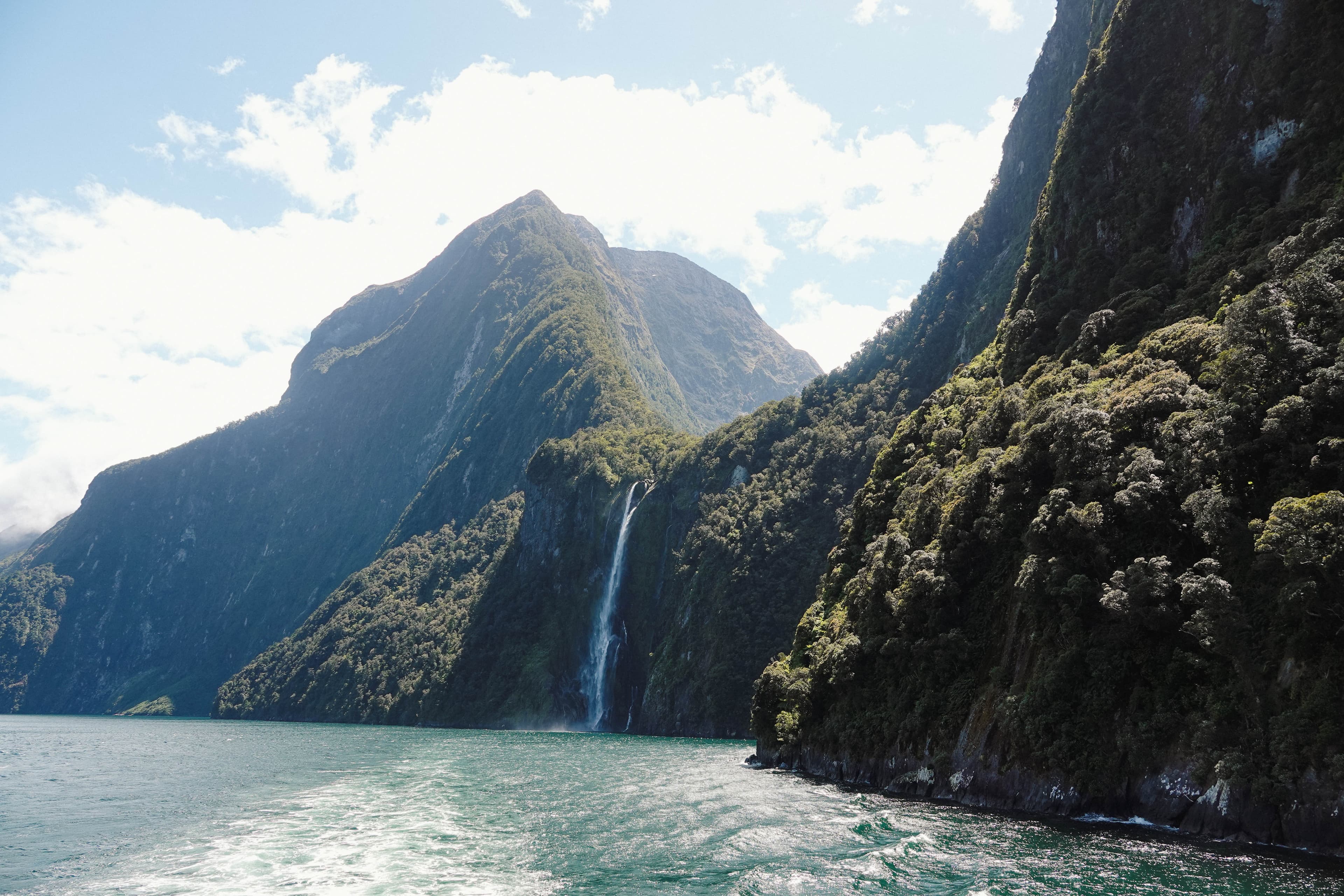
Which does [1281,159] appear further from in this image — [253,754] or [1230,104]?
[253,754]

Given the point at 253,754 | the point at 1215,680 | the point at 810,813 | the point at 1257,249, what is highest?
the point at 1257,249

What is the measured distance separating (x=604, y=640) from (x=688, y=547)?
21390 millimetres

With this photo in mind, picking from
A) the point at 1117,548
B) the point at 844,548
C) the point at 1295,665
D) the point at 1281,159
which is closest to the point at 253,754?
the point at 844,548

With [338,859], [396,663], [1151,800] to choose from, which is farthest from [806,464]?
[338,859]

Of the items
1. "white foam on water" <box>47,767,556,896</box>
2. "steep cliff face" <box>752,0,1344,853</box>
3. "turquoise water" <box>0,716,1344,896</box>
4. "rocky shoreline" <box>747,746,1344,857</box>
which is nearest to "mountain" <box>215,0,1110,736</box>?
"steep cliff face" <box>752,0,1344,853</box>

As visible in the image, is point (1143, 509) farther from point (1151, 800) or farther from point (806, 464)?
point (806, 464)

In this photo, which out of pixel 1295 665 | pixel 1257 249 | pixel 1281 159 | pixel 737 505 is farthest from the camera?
pixel 737 505

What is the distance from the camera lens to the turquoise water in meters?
26.2

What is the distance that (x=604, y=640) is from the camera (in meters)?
142

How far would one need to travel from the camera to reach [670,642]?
12750 cm

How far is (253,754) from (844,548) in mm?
55180

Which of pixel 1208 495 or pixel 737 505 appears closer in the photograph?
pixel 1208 495

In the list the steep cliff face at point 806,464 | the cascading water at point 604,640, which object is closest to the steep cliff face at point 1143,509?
the steep cliff face at point 806,464

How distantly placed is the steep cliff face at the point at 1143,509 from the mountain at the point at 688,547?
40266 mm
